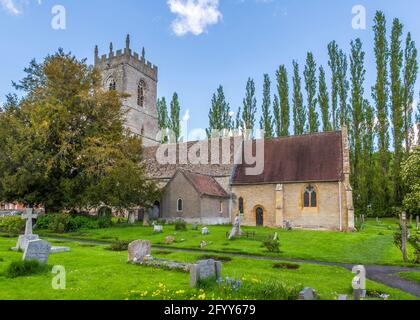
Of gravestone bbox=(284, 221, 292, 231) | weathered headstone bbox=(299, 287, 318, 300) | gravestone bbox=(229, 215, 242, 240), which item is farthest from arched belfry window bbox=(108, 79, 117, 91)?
weathered headstone bbox=(299, 287, 318, 300)

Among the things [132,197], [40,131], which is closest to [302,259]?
[132,197]

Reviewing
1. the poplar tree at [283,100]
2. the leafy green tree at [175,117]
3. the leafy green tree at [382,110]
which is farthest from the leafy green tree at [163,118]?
the leafy green tree at [382,110]

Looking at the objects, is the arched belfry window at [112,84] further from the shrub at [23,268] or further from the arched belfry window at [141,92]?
the shrub at [23,268]

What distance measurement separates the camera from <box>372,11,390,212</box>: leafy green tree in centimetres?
4638

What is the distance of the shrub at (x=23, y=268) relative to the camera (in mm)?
11586

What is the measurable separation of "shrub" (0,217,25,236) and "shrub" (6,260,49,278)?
18027 millimetres

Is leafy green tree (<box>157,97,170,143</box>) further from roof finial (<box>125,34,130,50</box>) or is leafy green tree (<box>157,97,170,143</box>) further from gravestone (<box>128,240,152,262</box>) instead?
gravestone (<box>128,240,152,262</box>)

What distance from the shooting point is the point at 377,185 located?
4600 cm

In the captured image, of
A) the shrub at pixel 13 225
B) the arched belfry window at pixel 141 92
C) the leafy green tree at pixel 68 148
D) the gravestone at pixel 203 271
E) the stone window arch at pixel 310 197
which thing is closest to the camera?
the gravestone at pixel 203 271

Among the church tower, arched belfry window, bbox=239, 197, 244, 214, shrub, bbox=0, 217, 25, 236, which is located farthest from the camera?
the church tower

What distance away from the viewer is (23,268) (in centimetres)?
1185

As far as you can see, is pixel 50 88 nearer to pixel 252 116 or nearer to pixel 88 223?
pixel 88 223

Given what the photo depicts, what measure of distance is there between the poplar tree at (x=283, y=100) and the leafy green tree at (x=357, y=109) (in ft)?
32.2
